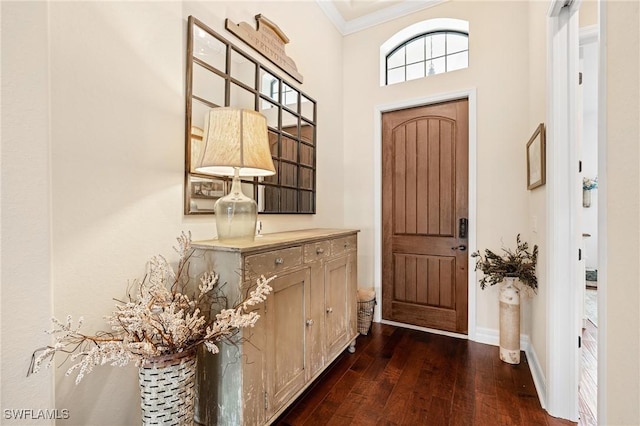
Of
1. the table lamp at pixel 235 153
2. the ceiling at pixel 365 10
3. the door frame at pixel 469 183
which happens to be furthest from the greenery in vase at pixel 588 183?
the table lamp at pixel 235 153

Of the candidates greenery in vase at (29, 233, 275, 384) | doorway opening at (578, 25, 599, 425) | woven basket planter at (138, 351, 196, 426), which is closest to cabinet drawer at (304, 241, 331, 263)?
greenery in vase at (29, 233, 275, 384)

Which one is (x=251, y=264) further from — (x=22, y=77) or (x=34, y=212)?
(x=22, y=77)

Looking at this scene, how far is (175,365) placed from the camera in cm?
111

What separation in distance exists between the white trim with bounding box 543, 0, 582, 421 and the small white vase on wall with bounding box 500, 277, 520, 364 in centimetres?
57

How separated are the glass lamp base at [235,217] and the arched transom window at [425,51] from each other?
2440 mm

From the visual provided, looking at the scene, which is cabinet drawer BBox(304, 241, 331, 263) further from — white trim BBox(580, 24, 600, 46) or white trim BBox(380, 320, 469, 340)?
white trim BBox(580, 24, 600, 46)

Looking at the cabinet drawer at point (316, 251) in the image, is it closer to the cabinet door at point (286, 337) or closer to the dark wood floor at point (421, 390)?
the cabinet door at point (286, 337)

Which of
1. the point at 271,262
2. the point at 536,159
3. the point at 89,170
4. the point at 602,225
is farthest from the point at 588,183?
the point at 89,170

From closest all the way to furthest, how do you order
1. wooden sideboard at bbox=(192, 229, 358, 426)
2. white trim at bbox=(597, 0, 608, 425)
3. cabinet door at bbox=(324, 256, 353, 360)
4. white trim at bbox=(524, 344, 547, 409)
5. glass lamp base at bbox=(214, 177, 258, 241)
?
white trim at bbox=(597, 0, 608, 425), wooden sideboard at bbox=(192, 229, 358, 426), glass lamp base at bbox=(214, 177, 258, 241), white trim at bbox=(524, 344, 547, 409), cabinet door at bbox=(324, 256, 353, 360)

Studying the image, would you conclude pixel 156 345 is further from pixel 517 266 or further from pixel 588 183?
pixel 588 183

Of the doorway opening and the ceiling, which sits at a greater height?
the ceiling

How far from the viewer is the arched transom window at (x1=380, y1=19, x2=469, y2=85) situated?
9.29 ft

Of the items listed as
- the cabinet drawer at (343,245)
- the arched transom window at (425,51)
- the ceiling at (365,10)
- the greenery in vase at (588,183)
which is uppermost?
the ceiling at (365,10)

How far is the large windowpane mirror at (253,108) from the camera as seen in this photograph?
1538mm
